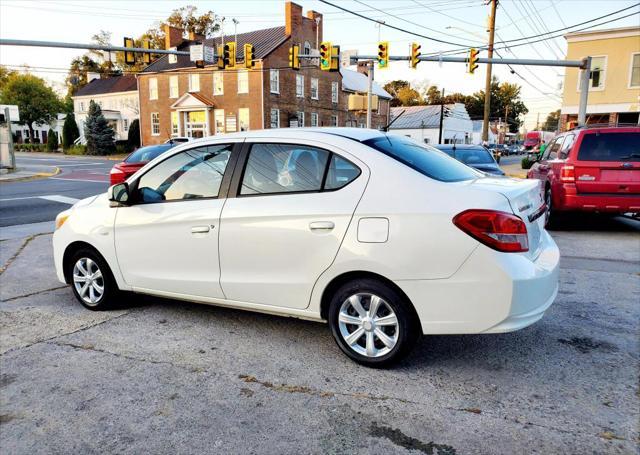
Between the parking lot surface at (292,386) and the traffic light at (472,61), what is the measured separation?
60.6ft

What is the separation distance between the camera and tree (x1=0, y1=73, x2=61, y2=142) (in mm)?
63781

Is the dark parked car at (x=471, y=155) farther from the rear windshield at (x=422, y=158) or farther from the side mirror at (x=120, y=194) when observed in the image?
the side mirror at (x=120, y=194)

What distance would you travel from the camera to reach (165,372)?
361 centimetres

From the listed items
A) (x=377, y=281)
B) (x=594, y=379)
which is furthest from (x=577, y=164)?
(x=377, y=281)

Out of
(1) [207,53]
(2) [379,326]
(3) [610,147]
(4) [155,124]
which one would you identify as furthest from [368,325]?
(4) [155,124]

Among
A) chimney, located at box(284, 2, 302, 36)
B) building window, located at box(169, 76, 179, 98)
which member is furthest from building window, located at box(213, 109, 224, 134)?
chimney, located at box(284, 2, 302, 36)

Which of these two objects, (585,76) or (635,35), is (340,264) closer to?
(585,76)

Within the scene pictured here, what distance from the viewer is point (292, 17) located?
4128 cm

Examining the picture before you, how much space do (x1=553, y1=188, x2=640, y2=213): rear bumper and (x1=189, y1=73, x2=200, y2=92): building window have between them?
1587 inches

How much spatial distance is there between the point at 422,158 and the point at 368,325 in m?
1.34

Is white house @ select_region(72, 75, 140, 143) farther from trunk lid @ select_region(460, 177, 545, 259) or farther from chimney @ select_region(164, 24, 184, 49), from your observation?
trunk lid @ select_region(460, 177, 545, 259)

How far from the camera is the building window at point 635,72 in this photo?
100 ft

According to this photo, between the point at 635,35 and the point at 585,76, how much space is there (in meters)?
12.6

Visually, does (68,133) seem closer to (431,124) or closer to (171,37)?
(171,37)
